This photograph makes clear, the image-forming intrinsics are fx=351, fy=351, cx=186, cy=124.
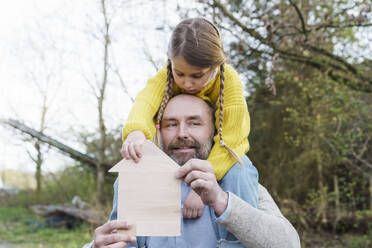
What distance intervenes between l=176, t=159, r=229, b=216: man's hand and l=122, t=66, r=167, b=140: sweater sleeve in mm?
367

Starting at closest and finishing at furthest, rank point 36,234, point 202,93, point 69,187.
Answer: point 202,93 → point 36,234 → point 69,187

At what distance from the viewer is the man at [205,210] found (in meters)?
1.58

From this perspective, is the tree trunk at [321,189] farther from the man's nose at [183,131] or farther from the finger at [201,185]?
the finger at [201,185]

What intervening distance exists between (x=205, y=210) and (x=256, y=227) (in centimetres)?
42

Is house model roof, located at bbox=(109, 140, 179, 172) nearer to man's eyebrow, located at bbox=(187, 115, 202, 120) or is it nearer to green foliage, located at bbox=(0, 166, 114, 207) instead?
man's eyebrow, located at bbox=(187, 115, 202, 120)

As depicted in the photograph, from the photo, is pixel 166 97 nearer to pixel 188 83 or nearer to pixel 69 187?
pixel 188 83

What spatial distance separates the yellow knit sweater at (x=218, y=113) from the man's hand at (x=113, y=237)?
0.48m

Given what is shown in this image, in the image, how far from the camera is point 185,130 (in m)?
2.15

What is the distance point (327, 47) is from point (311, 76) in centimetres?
106

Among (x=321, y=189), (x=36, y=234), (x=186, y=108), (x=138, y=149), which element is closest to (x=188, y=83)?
(x=186, y=108)

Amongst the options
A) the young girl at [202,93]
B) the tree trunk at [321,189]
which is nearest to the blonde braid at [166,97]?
the young girl at [202,93]

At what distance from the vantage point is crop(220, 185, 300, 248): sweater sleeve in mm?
1610

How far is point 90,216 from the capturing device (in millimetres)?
8547

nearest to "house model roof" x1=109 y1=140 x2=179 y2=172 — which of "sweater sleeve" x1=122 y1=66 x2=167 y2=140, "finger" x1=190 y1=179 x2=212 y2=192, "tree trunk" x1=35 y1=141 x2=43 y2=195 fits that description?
"finger" x1=190 y1=179 x2=212 y2=192
